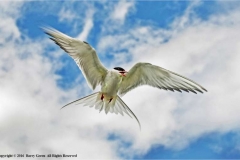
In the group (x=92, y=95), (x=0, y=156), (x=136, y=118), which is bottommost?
(x=0, y=156)

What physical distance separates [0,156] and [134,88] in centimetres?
285

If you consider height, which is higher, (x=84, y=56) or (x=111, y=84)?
(x=84, y=56)

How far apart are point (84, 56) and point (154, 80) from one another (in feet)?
4.63

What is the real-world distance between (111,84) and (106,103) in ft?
1.65

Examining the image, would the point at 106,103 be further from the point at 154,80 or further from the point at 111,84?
the point at 154,80

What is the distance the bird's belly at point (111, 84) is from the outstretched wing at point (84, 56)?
0.17 metres

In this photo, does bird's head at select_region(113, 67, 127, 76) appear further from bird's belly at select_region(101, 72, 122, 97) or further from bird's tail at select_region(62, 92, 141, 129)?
bird's tail at select_region(62, 92, 141, 129)

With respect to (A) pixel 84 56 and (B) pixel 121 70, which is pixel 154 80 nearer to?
(B) pixel 121 70

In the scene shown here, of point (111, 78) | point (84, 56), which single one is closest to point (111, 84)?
point (111, 78)

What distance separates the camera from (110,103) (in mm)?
8836

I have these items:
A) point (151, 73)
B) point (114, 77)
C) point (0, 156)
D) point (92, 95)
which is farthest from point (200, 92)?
point (0, 156)

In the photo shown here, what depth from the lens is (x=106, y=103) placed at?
29.0 ft

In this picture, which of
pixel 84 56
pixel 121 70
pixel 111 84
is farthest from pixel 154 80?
pixel 84 56

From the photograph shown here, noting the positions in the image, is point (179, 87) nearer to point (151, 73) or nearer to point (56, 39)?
point (151, 73)
